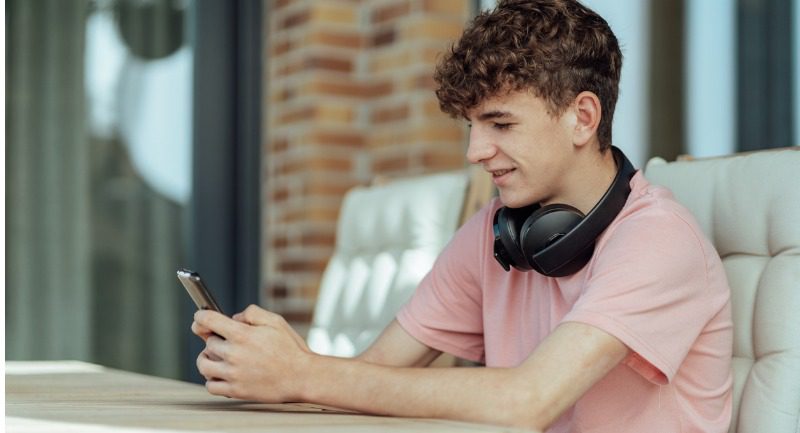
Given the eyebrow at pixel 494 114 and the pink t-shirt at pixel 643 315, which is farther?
the eyebrow at pixel 494 114

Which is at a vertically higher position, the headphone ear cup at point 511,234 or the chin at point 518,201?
the chin at point 518,201

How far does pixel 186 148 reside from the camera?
11.8 feet

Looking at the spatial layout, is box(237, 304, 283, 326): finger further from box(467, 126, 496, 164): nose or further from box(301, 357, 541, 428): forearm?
box(467, 126, 496, 164): nose

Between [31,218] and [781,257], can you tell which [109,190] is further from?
[781,257]

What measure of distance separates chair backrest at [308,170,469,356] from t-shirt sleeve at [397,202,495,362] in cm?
49

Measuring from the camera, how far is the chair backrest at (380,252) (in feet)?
7.63

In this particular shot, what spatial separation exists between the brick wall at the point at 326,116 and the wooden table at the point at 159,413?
169cm

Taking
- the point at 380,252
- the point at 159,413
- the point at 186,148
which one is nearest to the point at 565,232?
the point at 159,413

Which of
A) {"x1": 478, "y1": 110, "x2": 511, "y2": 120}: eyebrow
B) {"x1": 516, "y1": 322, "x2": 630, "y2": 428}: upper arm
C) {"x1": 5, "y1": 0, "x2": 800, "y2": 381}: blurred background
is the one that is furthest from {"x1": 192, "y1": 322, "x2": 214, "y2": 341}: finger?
{"x1": 5, "y1": 0, "x2": 800, "y2": 381}: blurred background

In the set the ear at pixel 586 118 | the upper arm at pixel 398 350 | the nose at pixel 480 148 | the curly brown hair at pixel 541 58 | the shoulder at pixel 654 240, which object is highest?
the curly brown hair at pixel 541 58

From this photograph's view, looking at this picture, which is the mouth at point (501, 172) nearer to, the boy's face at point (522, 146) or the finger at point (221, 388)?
the boy's face at point (522, 146)

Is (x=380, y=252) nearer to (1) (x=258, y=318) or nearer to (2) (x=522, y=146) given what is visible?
(2) (x=522, y=146)

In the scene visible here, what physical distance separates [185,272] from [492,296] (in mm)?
549

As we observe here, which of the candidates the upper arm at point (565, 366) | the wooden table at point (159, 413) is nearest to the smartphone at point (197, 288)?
the wooden table at point (159, 413)
